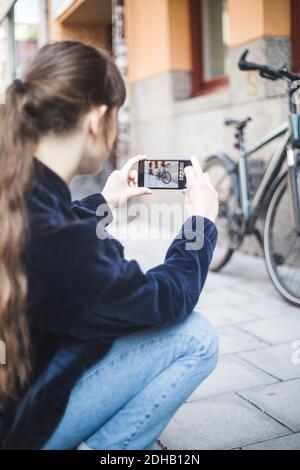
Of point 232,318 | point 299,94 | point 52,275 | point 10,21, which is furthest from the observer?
point 10,21

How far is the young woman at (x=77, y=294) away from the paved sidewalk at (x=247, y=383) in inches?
19.4

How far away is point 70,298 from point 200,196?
498 mm

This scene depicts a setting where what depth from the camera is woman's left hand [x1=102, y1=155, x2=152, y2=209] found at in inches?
75.7

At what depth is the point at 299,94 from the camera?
3.81 meters

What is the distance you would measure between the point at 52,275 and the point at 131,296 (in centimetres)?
19

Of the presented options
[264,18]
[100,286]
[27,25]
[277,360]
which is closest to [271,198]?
[277,360]

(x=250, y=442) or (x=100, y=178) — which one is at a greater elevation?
(x=100, y=178)

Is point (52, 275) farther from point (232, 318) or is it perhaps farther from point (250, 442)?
point (232, 318)

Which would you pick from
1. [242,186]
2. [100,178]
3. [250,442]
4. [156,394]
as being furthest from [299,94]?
[100,178]

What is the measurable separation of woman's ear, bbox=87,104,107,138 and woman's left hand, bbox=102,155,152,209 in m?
0.52

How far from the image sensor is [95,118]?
4.49 feet

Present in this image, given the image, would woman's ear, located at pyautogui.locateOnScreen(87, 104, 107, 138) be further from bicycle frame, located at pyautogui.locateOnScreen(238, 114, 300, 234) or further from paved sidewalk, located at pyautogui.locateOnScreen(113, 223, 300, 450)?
bicycle frame, located at pyautogui.locateOnScreen(238, 114, 300, 234)

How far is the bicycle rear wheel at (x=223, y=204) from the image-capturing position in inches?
170
